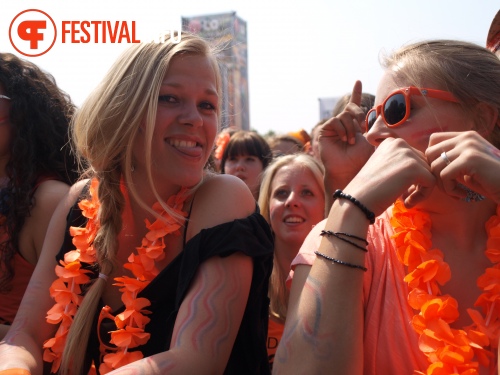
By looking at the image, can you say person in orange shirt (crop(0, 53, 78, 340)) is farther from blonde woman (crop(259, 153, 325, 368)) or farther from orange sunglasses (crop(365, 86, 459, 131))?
orange sunglasses (crop(365, 86, 459, 131))

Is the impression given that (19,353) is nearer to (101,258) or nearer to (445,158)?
(101,258)

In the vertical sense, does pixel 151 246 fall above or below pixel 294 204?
above

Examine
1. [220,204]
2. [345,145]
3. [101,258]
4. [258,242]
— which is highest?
[345,145]

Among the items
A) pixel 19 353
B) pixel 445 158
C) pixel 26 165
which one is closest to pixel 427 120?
pixel 445 158

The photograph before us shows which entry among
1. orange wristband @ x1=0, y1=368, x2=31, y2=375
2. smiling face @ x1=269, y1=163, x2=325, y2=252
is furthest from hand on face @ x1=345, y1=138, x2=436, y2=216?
smiling face @ x1=269, y1=163, x2=325, y2=252

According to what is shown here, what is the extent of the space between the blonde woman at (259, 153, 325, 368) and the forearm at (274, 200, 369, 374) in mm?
1734

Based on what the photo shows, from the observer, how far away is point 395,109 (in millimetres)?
2129

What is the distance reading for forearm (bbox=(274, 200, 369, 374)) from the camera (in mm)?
1860

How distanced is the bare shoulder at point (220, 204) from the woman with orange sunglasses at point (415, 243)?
37cm

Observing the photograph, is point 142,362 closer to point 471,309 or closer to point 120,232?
point 120,232

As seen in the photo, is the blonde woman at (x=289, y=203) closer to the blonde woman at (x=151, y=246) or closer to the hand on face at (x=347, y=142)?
the hand on face at (x=347, y=142)

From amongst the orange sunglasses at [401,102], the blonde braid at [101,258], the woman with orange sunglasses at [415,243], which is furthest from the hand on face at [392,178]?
the blonde braid at [101,258]

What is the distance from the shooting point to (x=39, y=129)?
3387mm

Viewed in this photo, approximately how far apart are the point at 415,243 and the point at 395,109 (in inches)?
19.0
